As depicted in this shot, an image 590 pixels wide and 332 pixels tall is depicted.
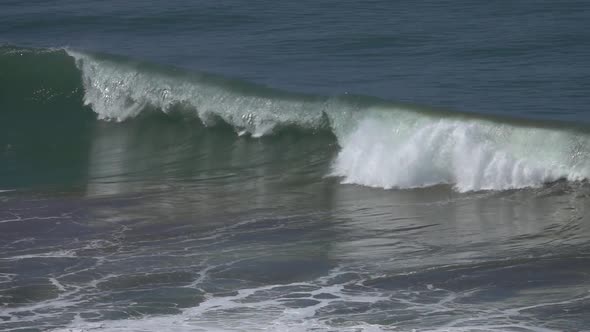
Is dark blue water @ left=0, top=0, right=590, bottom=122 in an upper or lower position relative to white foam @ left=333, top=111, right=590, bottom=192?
upper

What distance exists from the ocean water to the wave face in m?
0.04

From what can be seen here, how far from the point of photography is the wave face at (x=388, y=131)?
14898 mm

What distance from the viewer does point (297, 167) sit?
55.1ft

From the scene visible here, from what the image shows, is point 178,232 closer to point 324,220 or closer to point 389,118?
point 324,220

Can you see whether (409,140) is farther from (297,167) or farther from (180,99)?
(180,99)

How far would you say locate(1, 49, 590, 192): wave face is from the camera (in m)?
14.9

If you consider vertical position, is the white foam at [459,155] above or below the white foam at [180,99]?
below

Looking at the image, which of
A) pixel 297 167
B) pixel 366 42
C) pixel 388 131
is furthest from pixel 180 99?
pixel 388 131

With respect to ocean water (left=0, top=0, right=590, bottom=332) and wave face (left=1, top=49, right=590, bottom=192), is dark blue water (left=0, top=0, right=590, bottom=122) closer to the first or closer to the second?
ocean water (left=0, top=0, right=590, bottom=332)

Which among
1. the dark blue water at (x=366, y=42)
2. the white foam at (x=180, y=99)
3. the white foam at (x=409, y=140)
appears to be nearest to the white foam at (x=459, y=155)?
the white foam at (x=409, y=140)

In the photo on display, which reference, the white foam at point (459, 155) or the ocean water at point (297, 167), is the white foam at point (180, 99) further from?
the white foam at point (459, 155)

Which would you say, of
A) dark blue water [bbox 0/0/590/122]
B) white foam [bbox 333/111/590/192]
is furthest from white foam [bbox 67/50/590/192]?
dark blue water [bbox 0/0/590/122]

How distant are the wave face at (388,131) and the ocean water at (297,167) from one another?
0.04m

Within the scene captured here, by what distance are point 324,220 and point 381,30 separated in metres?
10.9
